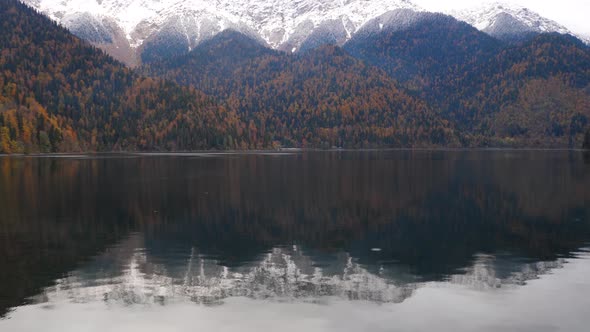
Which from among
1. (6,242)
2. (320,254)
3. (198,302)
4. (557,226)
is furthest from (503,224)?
(6,242)

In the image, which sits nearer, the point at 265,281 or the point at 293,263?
the point at 265,281

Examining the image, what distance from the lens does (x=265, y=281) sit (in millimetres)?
27594

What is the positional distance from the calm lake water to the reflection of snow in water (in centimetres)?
10

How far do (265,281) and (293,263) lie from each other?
4.01 m

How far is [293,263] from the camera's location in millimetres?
31359

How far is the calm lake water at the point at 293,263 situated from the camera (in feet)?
73.4

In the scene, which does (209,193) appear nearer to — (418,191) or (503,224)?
(418,191)

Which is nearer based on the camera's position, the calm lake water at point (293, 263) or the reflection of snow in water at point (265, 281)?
the calm lake water at point (293, 263)

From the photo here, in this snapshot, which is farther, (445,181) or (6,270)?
(445,181)

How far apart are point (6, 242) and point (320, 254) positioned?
20.1 m

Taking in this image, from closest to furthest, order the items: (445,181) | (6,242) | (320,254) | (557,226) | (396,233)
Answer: (320,254) → (6,242) → (396,233) → (557,226) → (445,181)

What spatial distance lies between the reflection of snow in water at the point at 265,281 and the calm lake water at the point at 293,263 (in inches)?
4.0

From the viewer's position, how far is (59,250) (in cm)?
3388

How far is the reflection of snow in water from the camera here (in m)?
24.9
